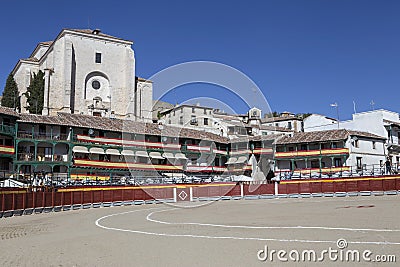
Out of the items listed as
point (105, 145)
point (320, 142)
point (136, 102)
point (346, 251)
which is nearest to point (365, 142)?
point (320, 142)

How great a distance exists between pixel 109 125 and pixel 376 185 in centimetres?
3702

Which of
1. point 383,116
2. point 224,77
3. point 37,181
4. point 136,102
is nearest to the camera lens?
point 224,77

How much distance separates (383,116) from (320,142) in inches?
470

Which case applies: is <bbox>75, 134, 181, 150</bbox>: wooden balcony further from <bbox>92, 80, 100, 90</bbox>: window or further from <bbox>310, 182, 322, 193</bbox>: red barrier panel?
<bbox>310, 182, 322, 193</bbox>: red barrier panel

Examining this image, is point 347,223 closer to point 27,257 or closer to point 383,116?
point 27,257

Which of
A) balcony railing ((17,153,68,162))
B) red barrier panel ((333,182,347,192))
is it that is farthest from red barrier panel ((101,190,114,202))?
red barrier panel ((333,182,347,192))

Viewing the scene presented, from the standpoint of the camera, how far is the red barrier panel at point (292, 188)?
46.6m

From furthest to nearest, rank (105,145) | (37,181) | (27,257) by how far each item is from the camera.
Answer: (105,145)
(37,181)
(27,257)

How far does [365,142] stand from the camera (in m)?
64.8

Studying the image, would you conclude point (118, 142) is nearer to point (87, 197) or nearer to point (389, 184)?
point (87, 197)

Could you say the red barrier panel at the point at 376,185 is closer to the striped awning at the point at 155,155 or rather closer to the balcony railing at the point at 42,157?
the striped awning at the point at 155,155

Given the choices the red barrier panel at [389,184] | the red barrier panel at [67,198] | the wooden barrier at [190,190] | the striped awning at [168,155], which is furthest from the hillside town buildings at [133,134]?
the red barrier panel at [67,198]

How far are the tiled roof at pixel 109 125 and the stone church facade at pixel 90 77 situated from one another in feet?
37.7

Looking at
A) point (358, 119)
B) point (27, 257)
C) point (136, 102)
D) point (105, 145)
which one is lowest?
point (27, 257)
